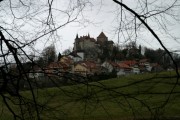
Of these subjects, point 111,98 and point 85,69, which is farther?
point 85,69

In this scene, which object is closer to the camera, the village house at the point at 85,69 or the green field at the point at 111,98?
the green field at the point at 111,98

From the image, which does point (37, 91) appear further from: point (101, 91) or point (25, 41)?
point (101, 91)

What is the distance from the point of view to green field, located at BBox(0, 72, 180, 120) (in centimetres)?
328

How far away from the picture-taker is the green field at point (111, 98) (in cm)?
328

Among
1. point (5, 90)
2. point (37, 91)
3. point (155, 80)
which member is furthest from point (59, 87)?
point (155, 80)

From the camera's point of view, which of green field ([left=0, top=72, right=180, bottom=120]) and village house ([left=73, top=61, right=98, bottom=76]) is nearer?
green field ([left=0, top=72, right=180, bottom=120])

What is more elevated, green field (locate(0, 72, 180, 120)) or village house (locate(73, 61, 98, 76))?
village house (locate(73, 61, 98, 76))

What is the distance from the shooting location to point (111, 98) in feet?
10.9

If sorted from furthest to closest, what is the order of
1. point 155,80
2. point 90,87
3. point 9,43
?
1. point 9,43
2. point 90,87
3. point 155,80

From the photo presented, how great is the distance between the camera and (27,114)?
12.1ft

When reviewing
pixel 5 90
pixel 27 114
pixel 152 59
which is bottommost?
pixel 27 114

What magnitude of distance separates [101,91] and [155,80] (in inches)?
Result: 18.0

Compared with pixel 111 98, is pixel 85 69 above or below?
above

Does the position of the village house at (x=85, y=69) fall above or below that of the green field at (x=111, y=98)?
above
